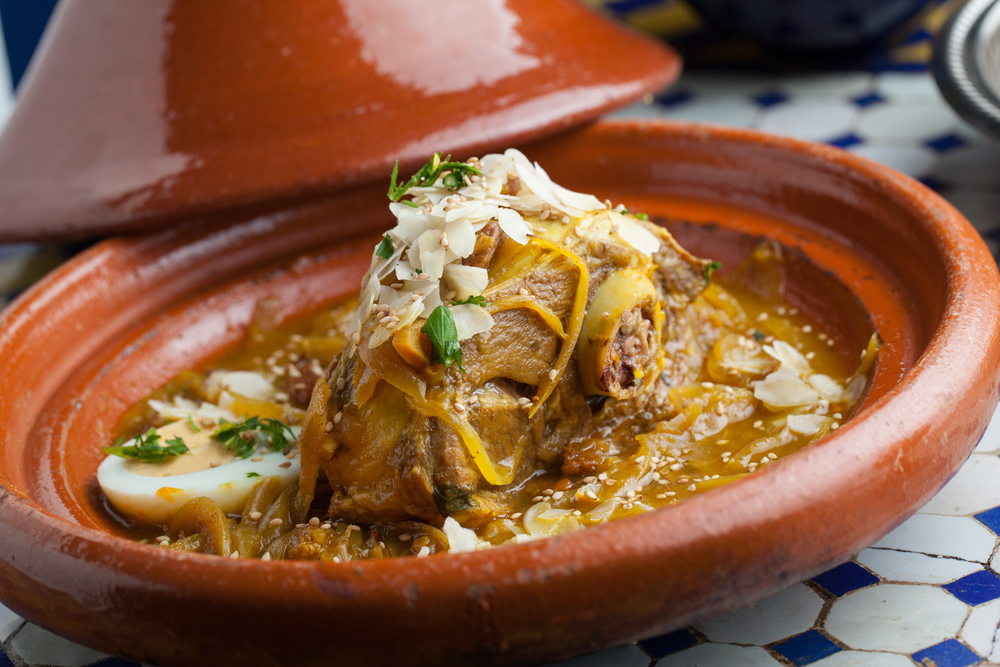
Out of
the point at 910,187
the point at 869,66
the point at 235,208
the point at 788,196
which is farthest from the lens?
the point at 869,66

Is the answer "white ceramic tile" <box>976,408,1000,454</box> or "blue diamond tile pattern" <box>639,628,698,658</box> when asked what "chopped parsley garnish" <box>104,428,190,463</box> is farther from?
"white ceramic tile" <box>976,408,1000,454</box>

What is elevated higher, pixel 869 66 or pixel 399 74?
pixel 399 74

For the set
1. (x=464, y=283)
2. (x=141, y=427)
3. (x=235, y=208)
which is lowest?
(x=141, y=427)

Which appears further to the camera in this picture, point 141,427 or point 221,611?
point 141,427

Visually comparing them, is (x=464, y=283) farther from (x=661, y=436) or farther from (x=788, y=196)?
(x=788, y=196)

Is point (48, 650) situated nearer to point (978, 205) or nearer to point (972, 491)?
point (972, 491)

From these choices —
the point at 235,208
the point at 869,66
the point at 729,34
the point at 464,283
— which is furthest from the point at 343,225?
the point at 869,66
